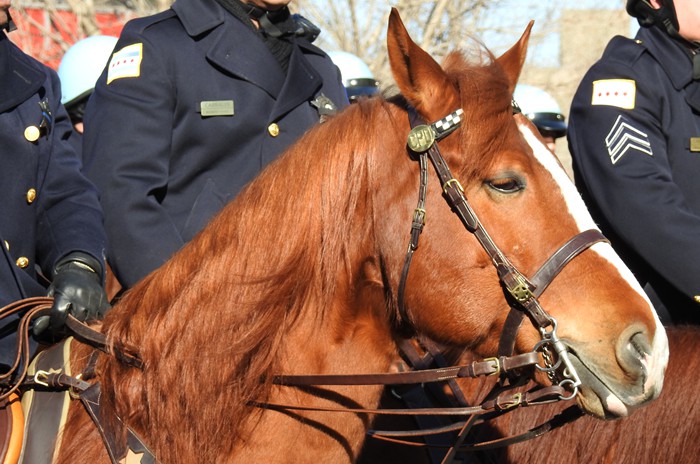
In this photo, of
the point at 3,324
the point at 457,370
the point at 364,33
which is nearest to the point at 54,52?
the point at 364,33

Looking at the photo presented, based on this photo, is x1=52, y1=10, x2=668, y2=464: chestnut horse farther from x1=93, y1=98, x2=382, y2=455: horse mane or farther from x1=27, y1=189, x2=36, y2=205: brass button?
x1=27, y1=189, x2=36, y2=205: brass button

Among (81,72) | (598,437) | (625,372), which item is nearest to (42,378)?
(625,372)

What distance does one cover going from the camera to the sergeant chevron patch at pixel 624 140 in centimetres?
442

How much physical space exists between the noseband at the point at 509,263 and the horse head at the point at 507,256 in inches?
0.8

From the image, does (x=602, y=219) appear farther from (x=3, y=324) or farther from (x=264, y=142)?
(x=3, y=324)

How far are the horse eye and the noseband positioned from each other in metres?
0.10

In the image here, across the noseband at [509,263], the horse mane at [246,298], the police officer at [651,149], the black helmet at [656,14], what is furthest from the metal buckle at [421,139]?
the black helmet at [656,14]

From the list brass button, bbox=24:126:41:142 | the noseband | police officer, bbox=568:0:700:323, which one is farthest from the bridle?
police officer, bbox=568:0:700:323

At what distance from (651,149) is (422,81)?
6.41 feet

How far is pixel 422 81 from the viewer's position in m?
2.89

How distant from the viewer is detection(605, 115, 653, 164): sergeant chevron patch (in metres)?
4.42

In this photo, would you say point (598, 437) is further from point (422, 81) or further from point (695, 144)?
point (422, 81)

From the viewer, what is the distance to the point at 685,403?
152 inches

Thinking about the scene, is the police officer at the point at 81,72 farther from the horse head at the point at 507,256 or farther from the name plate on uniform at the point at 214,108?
the horse head at the point at 507,256
